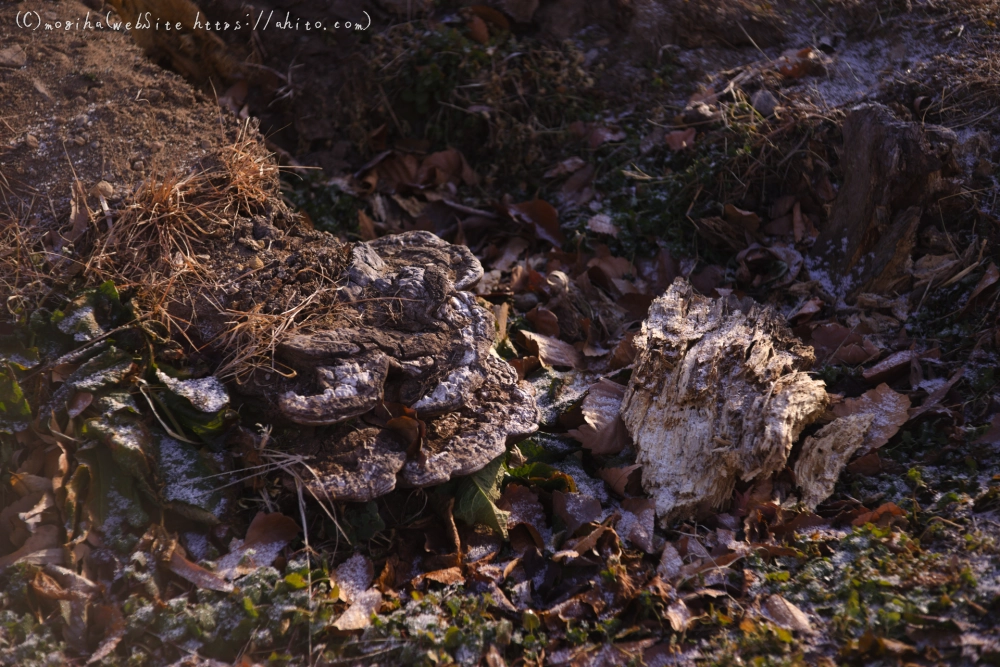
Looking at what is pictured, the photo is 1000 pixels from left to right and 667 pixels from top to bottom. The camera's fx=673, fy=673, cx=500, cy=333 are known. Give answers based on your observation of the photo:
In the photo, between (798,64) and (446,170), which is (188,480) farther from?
(798,64)

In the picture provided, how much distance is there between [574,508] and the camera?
259cm

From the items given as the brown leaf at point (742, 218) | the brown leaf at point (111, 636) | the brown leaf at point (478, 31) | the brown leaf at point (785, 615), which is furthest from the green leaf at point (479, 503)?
the brown leaf at point (478, 31)

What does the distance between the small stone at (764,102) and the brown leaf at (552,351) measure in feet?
6.09

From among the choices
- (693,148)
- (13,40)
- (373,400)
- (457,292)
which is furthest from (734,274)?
(13,40)

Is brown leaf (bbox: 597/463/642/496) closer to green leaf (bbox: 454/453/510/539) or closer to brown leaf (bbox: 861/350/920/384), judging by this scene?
green leaf (bbox: 454/453/510/539)

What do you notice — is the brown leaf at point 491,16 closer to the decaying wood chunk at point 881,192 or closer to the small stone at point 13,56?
the decaying wood chunk at point 881,192

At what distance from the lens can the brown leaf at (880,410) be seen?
2.72m

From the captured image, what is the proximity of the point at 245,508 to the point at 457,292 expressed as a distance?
46.3 inches

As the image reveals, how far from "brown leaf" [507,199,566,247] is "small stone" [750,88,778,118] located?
4.28ft

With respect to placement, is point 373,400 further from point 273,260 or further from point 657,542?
point 657,542

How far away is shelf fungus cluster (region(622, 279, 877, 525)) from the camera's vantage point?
2555mm

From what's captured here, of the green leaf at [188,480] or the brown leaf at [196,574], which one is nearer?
the brown leaf at [196,574]

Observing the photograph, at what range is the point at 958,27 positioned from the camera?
388cm

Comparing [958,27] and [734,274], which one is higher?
[958,27]
